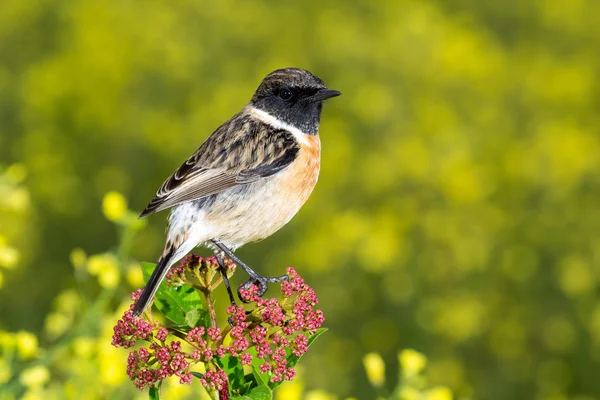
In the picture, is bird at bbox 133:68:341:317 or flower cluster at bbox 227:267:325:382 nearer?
flower cluster at bbox 227:267:325:382

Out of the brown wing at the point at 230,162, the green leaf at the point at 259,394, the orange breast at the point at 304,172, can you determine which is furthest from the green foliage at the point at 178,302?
the orange breast at the point at 304,172

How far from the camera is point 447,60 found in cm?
962

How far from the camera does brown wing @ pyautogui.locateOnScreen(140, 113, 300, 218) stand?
3539 millimetres

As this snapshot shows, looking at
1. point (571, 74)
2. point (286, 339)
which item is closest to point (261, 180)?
point (286, 339)

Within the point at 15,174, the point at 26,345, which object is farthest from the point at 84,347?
the point at 15,174

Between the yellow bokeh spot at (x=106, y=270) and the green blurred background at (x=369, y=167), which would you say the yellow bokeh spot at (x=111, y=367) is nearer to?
the yellow bokeh spot at (x=106, y=270)

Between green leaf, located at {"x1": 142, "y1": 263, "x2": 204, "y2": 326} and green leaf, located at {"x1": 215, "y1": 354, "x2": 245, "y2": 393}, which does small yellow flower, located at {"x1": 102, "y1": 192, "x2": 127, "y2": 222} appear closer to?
green leaf, located at {"x1": 142, "y1": 263, "x2": 204, "y2": 326}

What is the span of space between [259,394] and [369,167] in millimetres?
5867

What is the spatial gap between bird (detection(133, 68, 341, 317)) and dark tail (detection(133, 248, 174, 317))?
0.58ft

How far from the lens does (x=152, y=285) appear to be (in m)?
2.75

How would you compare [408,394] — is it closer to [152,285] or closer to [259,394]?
[259,394]

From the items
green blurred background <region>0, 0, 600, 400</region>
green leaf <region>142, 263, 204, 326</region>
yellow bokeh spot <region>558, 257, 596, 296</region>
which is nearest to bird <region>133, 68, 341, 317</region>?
green leaf <region>142, 263, 204, 326</region>

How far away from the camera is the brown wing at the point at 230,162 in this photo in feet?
11.6

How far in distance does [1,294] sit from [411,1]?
23.6ft
